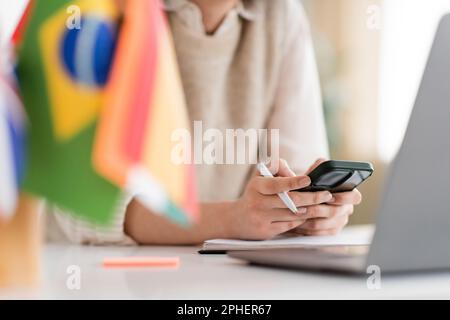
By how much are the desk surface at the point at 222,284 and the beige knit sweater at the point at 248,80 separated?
26.7 inches

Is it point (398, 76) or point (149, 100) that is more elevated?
point (398, 76)

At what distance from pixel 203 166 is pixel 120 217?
366 millimetres

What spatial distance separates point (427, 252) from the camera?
1.80 feet

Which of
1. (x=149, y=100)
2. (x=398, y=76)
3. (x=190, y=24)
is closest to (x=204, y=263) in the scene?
(x=149, y=100)

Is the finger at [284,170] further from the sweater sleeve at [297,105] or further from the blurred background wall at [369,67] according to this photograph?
the blurred background wall at [369,67]

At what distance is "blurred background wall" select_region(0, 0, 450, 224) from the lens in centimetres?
238

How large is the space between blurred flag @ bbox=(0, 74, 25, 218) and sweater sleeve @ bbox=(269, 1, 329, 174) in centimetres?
95

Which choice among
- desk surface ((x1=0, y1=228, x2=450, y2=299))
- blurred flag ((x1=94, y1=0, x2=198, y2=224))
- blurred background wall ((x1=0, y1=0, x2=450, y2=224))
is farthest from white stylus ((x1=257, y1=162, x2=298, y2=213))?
blurred background wall ((x1=0, y1=0, x2=450, y2=224))

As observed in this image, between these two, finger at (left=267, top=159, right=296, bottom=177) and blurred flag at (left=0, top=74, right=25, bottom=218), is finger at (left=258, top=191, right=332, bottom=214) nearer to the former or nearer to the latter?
finger at (left=267, top=159, right=296, bottom=177)

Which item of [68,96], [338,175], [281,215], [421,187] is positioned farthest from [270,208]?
[68,96]

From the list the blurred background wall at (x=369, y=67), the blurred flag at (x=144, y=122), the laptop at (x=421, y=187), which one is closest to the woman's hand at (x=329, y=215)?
the laptop at (x=421, y=187)


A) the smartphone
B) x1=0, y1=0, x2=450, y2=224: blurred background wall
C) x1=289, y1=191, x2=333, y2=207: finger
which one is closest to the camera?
the smartphone

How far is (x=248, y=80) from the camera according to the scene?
1.40 m
